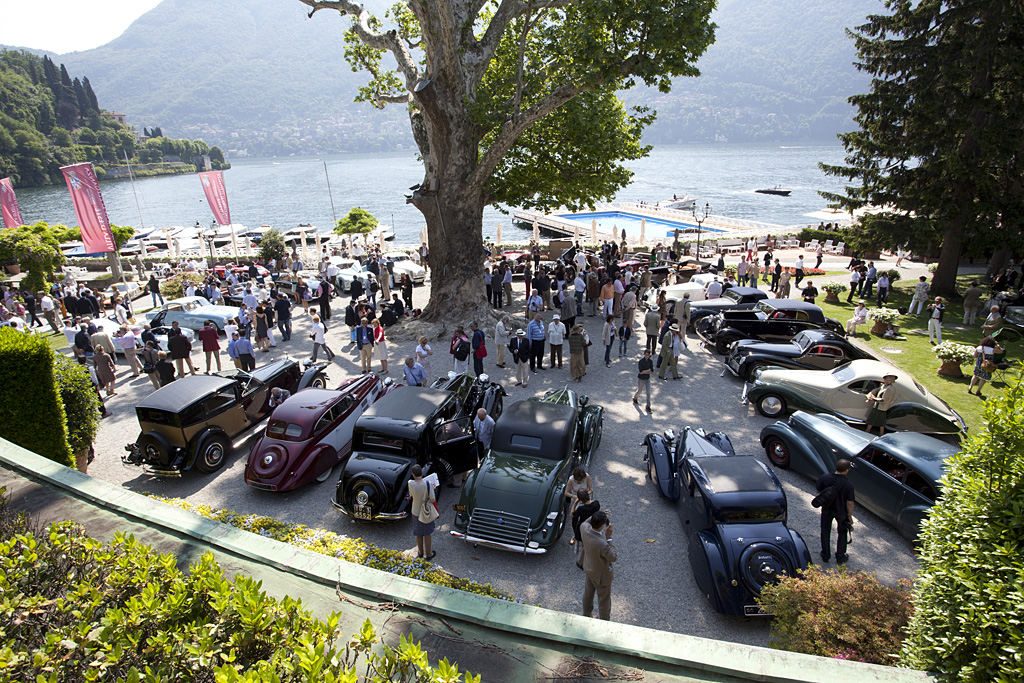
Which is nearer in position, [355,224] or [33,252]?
[33,252]

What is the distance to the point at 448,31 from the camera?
593 inches

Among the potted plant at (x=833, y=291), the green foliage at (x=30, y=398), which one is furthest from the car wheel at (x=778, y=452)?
the potted plant at (x=833, y=291)

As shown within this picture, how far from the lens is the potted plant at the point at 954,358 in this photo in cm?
1351

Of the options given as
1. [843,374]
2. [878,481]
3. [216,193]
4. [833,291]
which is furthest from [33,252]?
[833,291]

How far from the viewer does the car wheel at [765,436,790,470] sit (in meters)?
9.49

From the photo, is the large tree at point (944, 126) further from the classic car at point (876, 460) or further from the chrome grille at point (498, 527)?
the chrome grille at point (498, 527)

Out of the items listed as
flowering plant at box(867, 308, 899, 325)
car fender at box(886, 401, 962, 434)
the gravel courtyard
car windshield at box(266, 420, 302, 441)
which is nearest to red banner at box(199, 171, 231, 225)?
the gravel courtyard

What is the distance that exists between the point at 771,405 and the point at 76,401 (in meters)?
13.2

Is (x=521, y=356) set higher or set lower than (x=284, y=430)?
lower

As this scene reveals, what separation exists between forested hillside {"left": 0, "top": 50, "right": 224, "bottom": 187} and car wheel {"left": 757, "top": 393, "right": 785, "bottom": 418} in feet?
416

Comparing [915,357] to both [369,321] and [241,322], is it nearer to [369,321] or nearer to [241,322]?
[369,321]

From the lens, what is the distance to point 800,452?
9156mm

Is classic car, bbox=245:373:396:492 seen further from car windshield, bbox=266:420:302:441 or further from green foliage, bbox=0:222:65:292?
green foliage, bbox=0:222:65:292

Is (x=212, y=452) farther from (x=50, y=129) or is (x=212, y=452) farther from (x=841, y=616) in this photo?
(x=50, y=129)
